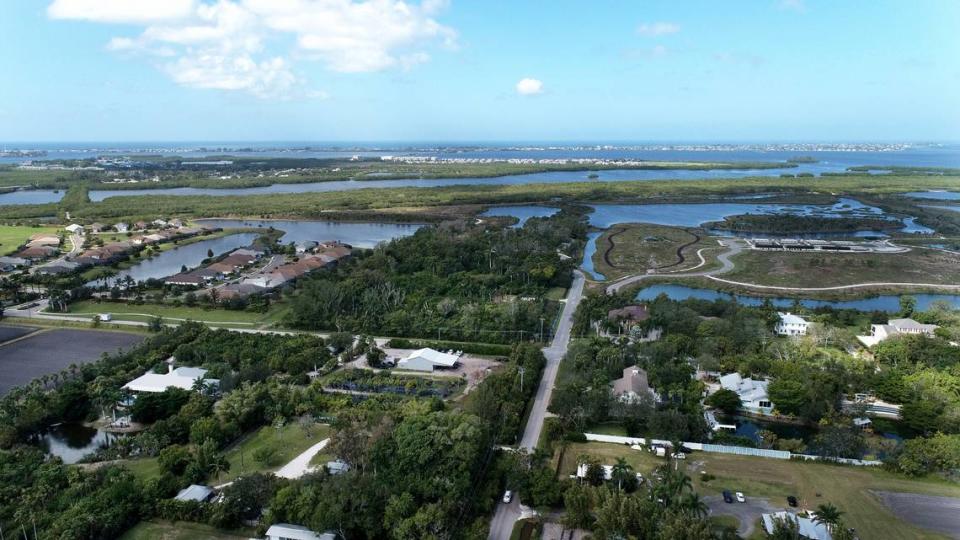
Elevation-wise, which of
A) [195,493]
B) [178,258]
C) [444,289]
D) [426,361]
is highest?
[444,289]

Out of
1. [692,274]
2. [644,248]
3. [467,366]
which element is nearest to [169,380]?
[467,366]

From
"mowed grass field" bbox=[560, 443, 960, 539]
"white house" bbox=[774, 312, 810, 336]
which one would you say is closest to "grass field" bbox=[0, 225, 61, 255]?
"mowed grass field" bbox=[560, 443, 960, 539]

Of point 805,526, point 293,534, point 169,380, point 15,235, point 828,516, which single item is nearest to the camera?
point 828,516

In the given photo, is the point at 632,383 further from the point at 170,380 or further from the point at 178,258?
the point at 178,258

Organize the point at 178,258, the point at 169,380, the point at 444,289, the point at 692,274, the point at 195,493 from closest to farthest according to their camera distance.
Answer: the point at 195,493
the point at 169,380
the point at 444,289
the point at 692,274
the point at 178,258

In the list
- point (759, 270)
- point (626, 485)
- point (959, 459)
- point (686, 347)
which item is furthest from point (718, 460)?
point (759, 270)

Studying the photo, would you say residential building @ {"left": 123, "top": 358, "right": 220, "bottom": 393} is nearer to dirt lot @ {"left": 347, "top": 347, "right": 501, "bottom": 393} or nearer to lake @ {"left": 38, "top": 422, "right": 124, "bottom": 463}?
lake @ {"left": 38, "top": 422, "right": 124, "bottom": 463}

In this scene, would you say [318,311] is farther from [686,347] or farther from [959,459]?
[959,459]
